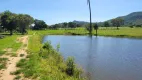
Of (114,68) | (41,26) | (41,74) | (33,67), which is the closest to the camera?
(41,74)

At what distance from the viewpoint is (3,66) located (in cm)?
2003

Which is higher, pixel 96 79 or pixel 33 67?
pixel 33 67

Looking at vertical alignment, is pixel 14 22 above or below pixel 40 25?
above

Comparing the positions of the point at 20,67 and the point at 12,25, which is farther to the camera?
the point at 12,25

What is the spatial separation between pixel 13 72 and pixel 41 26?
153242mm

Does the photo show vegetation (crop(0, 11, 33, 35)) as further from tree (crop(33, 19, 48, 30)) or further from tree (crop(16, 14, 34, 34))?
tree (crop(33, 19, 48, 30))

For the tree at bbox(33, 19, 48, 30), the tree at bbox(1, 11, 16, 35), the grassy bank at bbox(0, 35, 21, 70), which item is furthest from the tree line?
the tree at bbox(33, 19, 48, 30)

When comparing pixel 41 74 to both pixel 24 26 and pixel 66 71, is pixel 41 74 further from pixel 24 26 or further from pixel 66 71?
pixel 24 26

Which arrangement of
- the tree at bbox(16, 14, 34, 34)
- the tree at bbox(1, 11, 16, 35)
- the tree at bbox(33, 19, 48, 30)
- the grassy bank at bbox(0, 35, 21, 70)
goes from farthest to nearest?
the tree at bbox(33, 19, 48, 30) < the tree at bbox(16, 14, 34, 34) < the tree at bbox(1, 11, 16, 35) < the grassy bank at bbox(0, 35, 21, 70)

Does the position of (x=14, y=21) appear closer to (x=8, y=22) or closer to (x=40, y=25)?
(x=8, y=22)

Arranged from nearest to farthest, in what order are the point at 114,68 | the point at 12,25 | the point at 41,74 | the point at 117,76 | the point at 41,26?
the point at 41,74
the point at 117,76
the point at 114,68
the point at 12,25
the point at 41,26

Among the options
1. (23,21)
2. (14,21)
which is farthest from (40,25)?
(14,21)

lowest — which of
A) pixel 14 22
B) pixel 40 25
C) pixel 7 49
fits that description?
pixel 7 49

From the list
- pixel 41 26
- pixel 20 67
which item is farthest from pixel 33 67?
pixel 41 26
